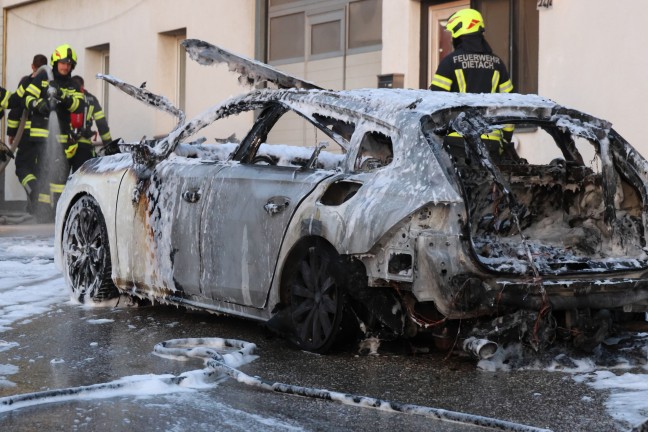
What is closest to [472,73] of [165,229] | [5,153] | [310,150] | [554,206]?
[310,150]

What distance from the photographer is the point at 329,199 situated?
20.3ft

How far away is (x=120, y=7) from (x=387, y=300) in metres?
14.7

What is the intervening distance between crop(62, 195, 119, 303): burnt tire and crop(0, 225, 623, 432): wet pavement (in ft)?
2.85

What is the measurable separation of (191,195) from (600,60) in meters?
5.54

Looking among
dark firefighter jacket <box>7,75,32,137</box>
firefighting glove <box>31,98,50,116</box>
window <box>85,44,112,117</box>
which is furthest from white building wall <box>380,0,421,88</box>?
window <box>85,44,112,117</box>

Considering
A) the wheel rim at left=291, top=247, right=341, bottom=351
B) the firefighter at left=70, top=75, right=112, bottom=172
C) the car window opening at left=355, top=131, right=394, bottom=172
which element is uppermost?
the firefighter at left=70, top=75, right=112, bottom=172

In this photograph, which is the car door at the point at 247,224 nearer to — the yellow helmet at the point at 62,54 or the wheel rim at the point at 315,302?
the wheel rim at the point at 315,302

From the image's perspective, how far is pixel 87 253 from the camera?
27.6 ft

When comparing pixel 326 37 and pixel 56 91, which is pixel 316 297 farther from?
pixel 56 91

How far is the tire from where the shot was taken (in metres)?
6.04

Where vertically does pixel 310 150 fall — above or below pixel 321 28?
below

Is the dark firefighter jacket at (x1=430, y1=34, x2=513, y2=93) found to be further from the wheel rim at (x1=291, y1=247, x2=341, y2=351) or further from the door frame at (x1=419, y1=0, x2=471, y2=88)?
the door frame at (x1=419, y1=0, x2=471, y2=88)

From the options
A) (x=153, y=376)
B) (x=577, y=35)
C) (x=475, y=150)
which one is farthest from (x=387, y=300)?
(x=577, y=35)

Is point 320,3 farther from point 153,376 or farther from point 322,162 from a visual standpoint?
point 153,376
